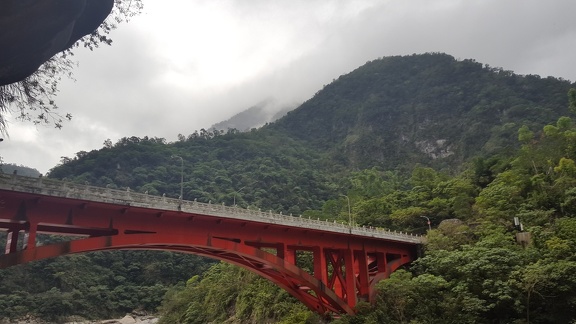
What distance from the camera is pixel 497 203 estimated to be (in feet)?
131

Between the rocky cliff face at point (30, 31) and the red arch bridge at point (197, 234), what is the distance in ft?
29.5

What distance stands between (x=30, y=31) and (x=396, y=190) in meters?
64.3

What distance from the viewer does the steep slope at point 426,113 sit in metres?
115

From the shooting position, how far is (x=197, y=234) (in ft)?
80.1

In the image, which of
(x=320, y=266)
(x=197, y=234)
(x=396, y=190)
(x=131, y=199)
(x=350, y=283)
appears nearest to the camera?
(x=131, y=199)

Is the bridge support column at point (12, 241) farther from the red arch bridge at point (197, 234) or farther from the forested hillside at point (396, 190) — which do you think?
the forested hillside at point (396, 190)

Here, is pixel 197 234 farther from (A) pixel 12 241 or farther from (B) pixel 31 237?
(A) pixel 12 241

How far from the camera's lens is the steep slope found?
115188 millimetres

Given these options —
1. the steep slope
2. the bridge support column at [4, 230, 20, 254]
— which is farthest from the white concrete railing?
the steep slope

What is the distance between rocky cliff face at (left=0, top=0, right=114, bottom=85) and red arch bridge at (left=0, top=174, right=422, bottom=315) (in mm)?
9004

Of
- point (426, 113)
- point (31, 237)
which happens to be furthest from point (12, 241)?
point (426, 113)

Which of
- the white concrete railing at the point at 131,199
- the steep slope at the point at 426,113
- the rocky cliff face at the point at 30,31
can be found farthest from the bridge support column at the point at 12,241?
the steep slope at the point at 426,113

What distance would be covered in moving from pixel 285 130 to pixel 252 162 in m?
58.8

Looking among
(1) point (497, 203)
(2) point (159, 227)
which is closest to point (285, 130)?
(1) point (497, 203)
